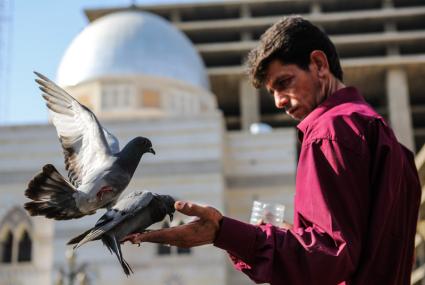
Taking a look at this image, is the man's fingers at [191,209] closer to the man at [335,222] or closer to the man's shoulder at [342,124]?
the man at [335,222]

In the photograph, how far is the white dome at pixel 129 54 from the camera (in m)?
21.8

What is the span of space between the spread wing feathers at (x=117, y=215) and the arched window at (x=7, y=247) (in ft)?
56.5

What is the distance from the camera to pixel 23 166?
19141 mm

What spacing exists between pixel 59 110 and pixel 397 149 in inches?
47.3

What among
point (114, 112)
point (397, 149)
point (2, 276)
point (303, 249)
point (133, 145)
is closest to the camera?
point (303, 249)

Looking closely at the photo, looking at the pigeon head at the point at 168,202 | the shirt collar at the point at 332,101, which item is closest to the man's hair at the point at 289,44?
the shirt collar at the point at 332,101

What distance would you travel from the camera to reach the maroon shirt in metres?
1.97

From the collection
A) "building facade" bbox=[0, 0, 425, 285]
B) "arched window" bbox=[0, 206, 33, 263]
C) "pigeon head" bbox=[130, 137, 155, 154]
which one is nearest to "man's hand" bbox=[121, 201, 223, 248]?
"pigeon head" bbox=[130, 137, 155, 154]

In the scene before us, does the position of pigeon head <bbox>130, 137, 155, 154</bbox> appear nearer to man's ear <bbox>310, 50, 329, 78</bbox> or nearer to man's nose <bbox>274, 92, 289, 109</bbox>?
man's nose <bbox>274, 92, 289, 109</bbox>

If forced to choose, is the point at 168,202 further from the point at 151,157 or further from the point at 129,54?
the point at 129,54

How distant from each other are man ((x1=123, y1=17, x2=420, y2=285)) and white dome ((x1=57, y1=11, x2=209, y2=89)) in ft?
64.7

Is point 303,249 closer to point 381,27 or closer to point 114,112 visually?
point 114,112

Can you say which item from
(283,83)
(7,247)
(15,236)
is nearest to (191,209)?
(283,83)

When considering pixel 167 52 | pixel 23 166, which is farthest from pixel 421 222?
pixel 23 166
